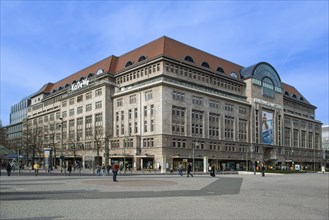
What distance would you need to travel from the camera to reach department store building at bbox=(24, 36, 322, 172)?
75.8 meters

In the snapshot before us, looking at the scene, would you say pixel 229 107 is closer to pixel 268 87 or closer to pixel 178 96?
pixel 178 96

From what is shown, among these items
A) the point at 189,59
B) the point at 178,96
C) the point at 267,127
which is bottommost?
the point at 267,127

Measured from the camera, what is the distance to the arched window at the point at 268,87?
10331 centimetres

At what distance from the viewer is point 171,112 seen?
75125 mm

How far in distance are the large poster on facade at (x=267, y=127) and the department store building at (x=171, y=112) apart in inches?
11.8

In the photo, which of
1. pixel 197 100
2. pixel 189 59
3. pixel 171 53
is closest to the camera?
pixel 171 53

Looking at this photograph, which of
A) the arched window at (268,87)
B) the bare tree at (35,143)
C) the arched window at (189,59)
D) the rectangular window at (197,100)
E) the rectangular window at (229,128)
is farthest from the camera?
the arched window at (268,87)

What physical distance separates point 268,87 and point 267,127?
12323 millimetres

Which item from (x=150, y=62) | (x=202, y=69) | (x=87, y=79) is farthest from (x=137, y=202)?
(x=87, y=79)

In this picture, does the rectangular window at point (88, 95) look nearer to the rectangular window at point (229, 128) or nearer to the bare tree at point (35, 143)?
the bare tree at point (35, 143)

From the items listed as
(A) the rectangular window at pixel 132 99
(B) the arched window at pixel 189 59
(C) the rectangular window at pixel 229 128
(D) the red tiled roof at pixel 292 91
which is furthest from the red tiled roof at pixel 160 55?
(D) the red tiled roof at pixel 292 91

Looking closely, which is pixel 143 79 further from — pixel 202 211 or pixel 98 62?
pixel 202 211

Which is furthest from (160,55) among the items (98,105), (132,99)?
(98,105)

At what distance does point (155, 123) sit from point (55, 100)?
53328mm
